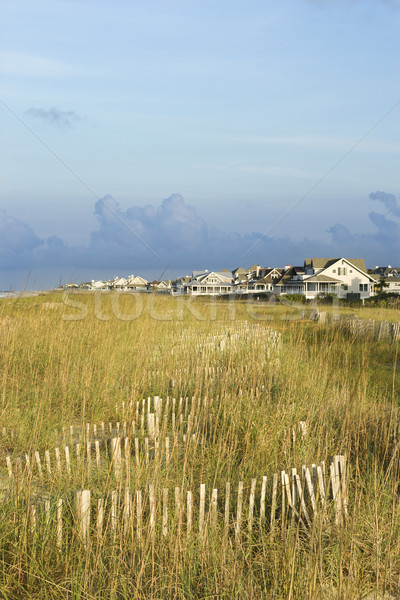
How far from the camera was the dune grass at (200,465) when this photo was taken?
6.56ft

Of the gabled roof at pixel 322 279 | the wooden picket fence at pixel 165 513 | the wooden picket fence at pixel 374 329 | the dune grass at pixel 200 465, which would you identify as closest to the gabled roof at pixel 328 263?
the gabled roof at pixel 322 279

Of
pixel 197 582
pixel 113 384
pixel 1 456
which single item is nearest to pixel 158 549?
pixel 197 582

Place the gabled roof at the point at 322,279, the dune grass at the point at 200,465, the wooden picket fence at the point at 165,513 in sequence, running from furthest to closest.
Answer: the gabled roof at the point at 322,279 < the wooden picket fence at the point at 165,513 < the dune grass at the point at 200,465

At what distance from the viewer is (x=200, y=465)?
3119 millimetres

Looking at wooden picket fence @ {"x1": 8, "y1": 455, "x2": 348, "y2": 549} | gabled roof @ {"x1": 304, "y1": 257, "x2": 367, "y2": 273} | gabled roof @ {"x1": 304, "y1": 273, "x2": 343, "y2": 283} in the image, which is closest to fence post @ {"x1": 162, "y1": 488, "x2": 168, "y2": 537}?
wooden picket fence @ {"x1": 8, "y1": 455, "x2": 348, "y2": 549}

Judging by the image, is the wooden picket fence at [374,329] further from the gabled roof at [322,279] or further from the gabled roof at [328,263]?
the gabled roof at [328,263]

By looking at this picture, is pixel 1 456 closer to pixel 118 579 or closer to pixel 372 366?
pixel 118 579

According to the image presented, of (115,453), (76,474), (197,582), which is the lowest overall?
(197,582)

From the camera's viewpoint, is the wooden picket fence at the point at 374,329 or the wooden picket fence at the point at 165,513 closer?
the wooden picket fence at the point at 165,513

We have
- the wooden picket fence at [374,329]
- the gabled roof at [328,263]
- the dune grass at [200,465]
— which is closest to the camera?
the dune grass at [200,465]

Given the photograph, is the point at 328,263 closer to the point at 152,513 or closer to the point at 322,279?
the point at 322,279

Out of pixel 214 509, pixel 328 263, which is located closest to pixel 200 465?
pixel 214 509

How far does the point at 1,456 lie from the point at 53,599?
1510 mm

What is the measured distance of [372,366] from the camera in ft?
26.2
